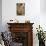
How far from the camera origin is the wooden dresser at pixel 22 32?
5.33 m

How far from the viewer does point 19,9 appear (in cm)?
551

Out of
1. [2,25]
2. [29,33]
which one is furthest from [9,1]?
[29,33]

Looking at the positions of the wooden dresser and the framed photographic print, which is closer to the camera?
the wooden dresser

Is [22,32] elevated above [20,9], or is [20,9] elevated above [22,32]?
[20,9]

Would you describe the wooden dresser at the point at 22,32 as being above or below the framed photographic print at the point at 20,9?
below

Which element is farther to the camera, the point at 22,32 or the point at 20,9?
the point at 20,9

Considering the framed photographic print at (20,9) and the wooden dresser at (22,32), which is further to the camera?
the framed photographic print at (20,9)

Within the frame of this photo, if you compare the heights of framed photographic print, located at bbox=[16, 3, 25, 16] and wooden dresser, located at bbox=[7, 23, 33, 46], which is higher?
framed photographic print, located at bbox=[16, 3, 25, 16]

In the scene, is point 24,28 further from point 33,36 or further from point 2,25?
point 2,25

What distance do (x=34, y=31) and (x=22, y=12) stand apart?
0.86 metres

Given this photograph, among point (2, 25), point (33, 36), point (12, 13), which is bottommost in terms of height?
point (33, 36)

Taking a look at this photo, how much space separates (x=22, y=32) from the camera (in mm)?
5406

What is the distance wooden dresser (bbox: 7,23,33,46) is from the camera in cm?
533

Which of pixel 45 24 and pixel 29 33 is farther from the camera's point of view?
pixel 45 24
